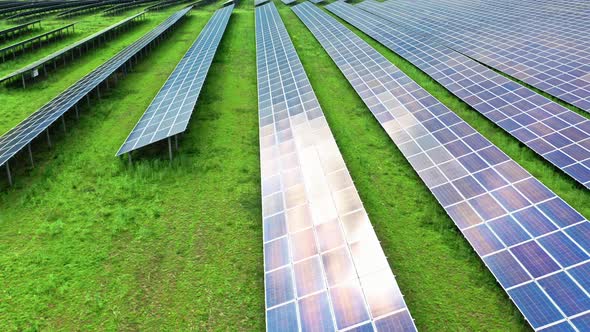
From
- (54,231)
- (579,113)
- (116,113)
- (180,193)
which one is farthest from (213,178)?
(579,113)

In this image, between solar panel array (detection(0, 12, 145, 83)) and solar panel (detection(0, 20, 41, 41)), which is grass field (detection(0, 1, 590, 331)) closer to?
solar panel array (detection(0, 12, 145, 83))

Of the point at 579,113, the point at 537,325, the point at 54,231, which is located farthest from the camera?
the point at 579,113

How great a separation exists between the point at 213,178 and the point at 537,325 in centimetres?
1472

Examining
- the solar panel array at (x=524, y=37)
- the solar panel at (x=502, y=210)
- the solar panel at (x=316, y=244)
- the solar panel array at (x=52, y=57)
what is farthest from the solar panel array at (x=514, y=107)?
the solar panel array at (x=52, y=57)

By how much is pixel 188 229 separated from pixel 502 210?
12.5 meters

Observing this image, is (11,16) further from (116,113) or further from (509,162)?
(509,162)

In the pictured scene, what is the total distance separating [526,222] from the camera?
14336mm

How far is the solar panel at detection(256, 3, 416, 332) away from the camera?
11.2m

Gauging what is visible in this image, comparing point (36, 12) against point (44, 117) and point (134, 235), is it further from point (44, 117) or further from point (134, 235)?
point (134, 235)

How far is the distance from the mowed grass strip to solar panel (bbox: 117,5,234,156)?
1273 mm

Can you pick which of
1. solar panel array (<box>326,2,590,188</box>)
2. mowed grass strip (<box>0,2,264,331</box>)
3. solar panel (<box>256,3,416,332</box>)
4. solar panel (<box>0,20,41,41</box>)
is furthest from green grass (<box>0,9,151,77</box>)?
solar panel array (<box>326,2,590,188</box>)

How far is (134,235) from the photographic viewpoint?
16.2 meters

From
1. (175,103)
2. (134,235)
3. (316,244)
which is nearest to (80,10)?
(175,103)

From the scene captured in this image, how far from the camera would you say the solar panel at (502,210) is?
11.7 meters
